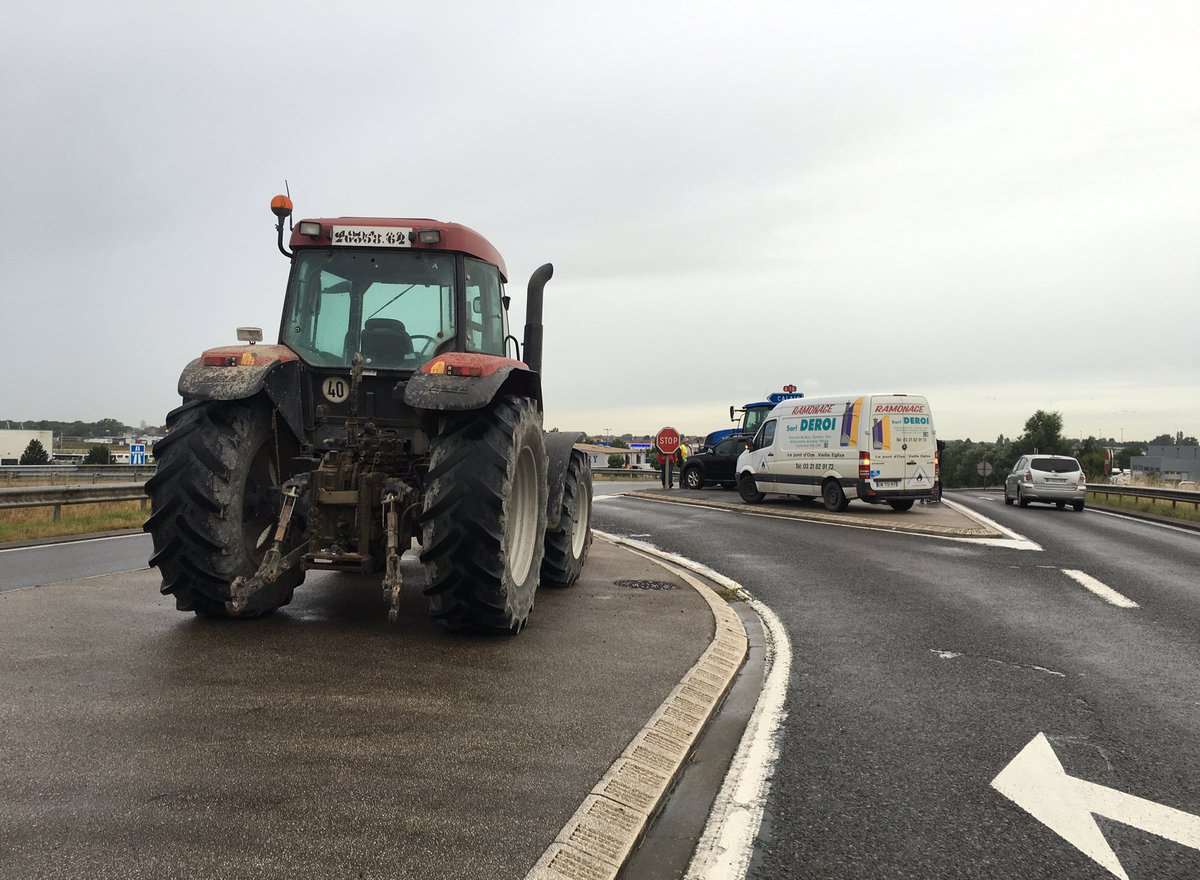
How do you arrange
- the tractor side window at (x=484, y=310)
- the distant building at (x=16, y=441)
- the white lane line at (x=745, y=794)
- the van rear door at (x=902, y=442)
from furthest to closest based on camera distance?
the distant building at (x=16, y=441) → the van rear door at (x=902, y=442) → the tractor side window at (x=484, y=310) → the white lane line at (x=745, y=794)

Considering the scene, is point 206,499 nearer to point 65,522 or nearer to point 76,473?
point 65,522

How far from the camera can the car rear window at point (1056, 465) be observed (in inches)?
1046

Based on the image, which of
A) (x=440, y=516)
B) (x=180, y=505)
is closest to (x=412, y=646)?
(x=440, y=516)

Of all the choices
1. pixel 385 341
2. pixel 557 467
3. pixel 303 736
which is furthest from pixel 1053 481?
pixel 303 736

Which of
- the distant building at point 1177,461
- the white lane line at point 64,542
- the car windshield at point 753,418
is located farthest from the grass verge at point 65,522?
the distant building at point 1177,461

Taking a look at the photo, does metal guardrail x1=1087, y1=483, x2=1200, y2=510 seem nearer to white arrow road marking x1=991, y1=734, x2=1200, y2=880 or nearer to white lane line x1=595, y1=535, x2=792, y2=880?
white lane line x1=595, y1=535, x2=792, y2=880

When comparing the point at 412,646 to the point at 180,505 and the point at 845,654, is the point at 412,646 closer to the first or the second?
the point at 180,505

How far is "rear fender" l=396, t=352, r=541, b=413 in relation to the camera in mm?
5762

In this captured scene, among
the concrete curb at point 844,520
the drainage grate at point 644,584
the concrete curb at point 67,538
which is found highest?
the concrete curb at point 844,520

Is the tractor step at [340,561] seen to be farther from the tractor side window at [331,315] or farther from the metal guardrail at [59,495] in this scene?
the metal guardrail at [59,495]

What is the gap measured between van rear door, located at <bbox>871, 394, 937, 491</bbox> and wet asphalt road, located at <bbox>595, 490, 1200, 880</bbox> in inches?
331

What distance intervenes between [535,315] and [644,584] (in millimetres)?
3090

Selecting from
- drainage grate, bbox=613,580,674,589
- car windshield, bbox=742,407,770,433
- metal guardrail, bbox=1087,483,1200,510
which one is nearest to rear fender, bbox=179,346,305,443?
drainage grate, bbox=613,580,674,589

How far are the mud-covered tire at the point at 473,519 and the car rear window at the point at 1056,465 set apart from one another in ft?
80.6
